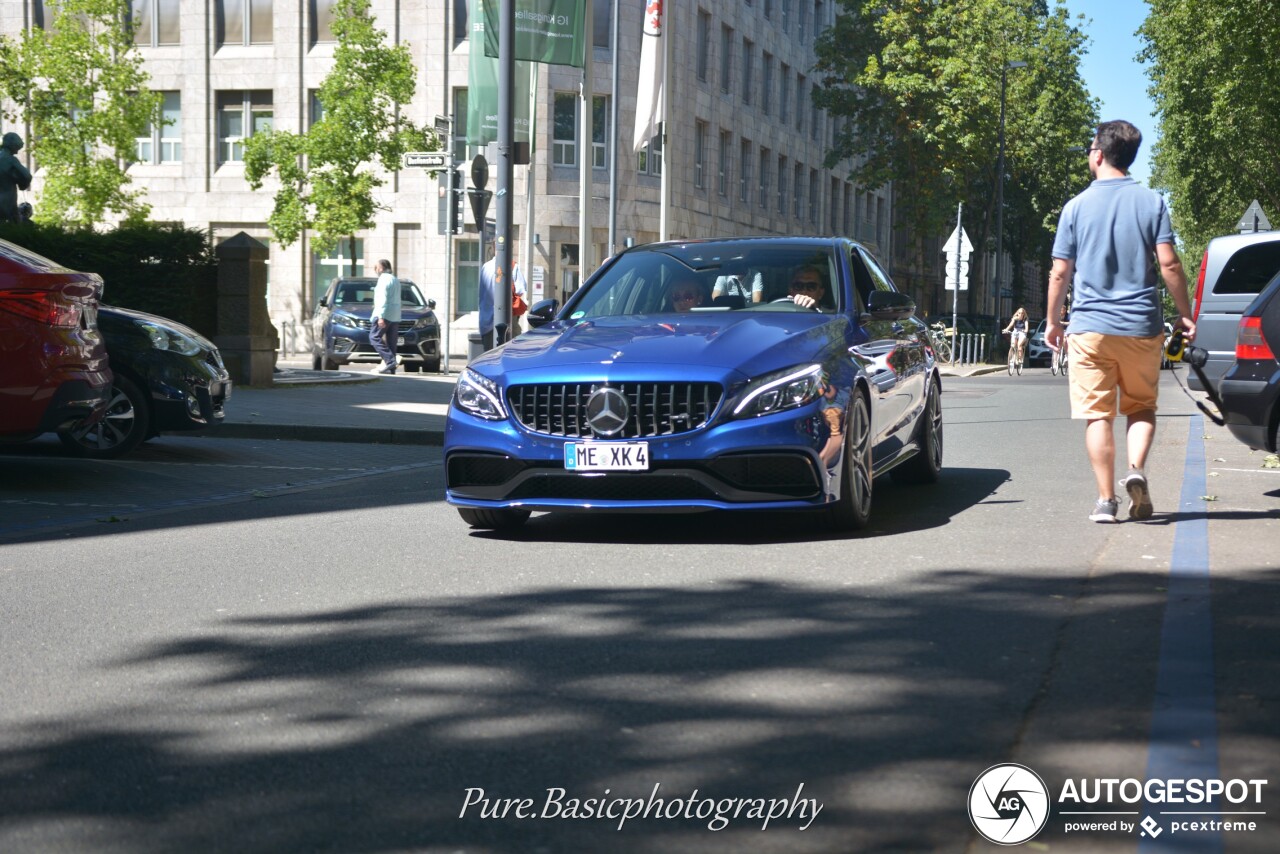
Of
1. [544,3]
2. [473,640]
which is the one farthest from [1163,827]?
[544,3]

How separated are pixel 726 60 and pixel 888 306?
46.9m

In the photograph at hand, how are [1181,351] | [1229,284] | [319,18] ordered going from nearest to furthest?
[1181,351], [1229,284], [319,18]

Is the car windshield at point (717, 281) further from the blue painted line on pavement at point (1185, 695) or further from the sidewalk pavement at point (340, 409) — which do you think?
the sidewalk pavement at point (340, 409)

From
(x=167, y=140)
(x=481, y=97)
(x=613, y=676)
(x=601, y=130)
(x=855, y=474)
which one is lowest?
(x=613, y=676)

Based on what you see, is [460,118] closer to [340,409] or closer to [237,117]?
[237,117]

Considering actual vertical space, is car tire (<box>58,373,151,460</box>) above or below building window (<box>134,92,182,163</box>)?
below

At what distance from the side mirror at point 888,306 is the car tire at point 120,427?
5674 millimetres

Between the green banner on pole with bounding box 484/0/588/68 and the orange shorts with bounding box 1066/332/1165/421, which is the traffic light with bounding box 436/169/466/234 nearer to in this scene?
the green banner on pole with bounding box 484/0/588/68

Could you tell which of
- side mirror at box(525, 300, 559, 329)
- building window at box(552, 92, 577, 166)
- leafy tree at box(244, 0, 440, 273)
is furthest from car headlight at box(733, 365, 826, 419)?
building window at box(552, 92, 577, 166)

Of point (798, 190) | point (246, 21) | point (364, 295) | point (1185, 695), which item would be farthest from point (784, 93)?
point (1185, 695)

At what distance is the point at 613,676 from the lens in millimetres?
4672

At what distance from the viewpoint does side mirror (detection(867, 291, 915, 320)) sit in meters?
8.69

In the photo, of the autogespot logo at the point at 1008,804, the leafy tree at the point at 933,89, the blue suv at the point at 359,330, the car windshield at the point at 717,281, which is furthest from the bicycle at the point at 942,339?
the autogespot logo at the point at 1008,804

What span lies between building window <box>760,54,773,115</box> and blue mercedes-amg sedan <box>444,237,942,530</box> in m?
51.1
